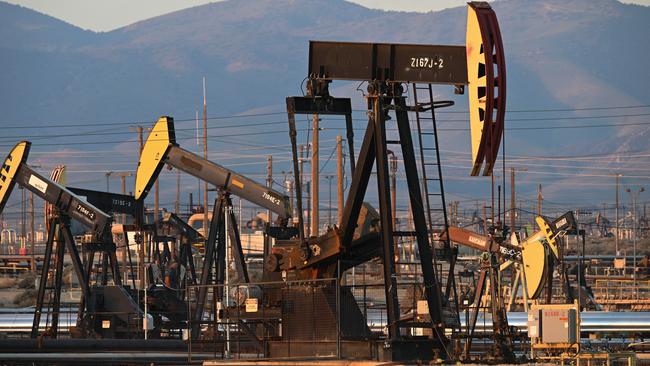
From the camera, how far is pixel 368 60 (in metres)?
23.6

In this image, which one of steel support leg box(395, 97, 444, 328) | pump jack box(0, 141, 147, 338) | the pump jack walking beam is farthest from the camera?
the pump jack walking beam

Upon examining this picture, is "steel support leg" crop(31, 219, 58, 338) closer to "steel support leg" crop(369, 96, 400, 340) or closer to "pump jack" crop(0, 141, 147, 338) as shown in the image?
"pump jack" crop(0, 141, 147, 338)

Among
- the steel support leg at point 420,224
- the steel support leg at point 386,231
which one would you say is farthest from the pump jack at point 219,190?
the steel support leg at point 386,231

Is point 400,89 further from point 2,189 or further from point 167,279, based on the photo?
point 167,279

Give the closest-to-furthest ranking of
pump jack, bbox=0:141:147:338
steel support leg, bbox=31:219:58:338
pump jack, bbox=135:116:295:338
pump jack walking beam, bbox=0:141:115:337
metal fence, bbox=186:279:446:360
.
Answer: metal fence, bbox=186:279:446:360
pump jack, bbox=135:116:295:338
pump jack, bbox=0:141:147:338
steel support leg, bbox=31:219:58:338
pump jack walking beam, bbox=0:141:115:337

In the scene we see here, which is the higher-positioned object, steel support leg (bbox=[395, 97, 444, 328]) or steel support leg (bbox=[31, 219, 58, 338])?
steel support leg (bbox=[395, 97, 444, 328])

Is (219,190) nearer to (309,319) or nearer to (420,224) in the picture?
(309,319)

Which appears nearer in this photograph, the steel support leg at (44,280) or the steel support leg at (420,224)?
the steel support leg at (420,224)

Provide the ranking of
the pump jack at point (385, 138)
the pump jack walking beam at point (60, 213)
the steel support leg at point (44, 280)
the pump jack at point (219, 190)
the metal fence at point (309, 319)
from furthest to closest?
the pump jack walking beam at point (60, 213), the steel support leg at point (44, 280), the pump jack at point (219, 190), the metal fence at point (309, 319), the pump jack at point (385, 138)

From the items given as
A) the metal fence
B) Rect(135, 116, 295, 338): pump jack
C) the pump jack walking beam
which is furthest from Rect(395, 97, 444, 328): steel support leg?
the pump jack walking beam

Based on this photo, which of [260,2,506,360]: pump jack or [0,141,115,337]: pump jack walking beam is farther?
[0,141,115,337]: pump jack walking beam

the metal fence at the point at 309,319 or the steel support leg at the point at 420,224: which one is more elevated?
the steel support leg at the point at 420,224

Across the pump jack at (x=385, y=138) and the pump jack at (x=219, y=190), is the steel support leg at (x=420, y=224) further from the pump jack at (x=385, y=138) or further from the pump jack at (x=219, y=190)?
→ the pump jack at (x=219, y=190)

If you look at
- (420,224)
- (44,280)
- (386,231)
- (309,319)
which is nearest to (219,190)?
(44,280)
